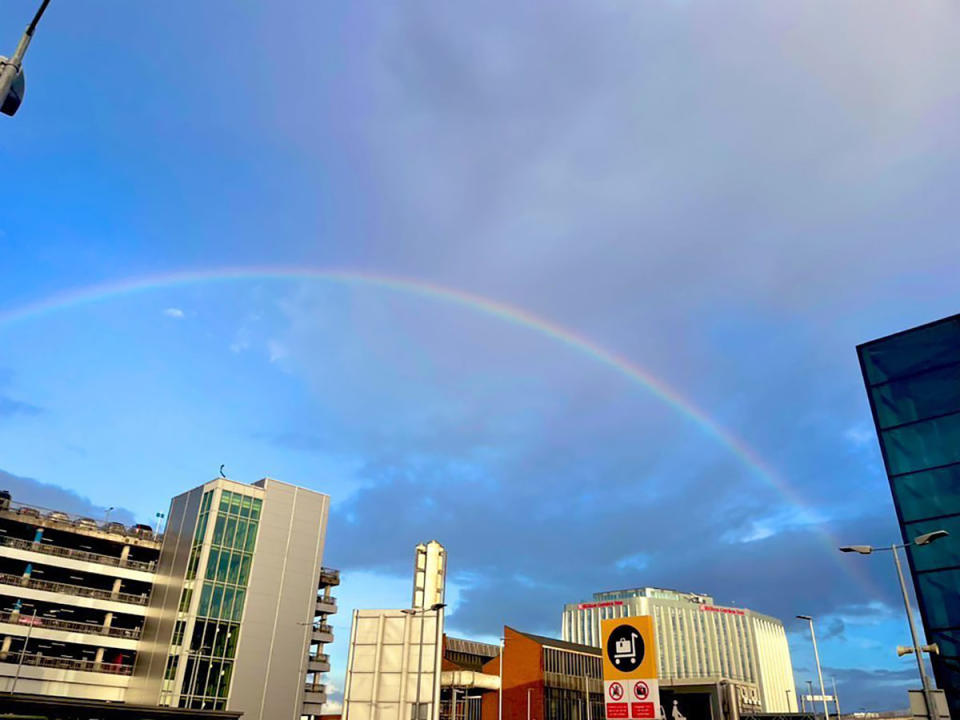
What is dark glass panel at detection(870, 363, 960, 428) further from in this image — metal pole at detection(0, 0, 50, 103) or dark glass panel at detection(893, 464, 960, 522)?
metal pole at detection(0, 0, 50, 103)

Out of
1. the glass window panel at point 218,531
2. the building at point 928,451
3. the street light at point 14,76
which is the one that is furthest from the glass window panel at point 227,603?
the street light at point 14,76

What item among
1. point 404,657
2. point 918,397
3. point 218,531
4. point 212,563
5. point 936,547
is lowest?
point 404,657

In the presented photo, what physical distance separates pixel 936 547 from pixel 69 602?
2888 inches

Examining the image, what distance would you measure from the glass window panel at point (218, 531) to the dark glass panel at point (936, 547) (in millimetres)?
62819

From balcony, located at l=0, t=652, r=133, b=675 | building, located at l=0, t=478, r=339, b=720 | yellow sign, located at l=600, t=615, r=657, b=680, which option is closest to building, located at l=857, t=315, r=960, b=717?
yellow sign, located at l=600, t=615, r=657, b=680

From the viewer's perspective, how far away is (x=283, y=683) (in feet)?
234

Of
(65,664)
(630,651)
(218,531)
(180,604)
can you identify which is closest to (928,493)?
(630,651)

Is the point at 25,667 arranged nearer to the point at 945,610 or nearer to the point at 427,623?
the point at 427,623

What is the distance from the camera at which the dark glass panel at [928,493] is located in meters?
26.7

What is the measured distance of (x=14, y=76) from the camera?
1057 cm

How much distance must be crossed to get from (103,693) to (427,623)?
68.8m

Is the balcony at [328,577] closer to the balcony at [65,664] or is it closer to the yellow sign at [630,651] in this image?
the balcony at [65,664]

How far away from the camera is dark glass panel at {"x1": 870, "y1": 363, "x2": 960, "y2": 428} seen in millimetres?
28062

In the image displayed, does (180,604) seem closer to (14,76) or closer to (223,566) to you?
(223,566)
